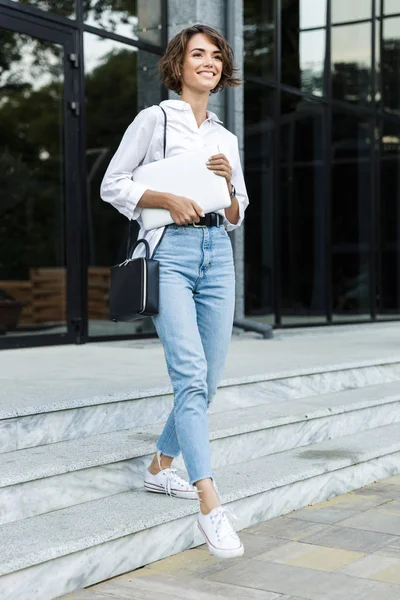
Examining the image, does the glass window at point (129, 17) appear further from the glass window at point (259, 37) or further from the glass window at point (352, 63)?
the glass window at point (352, 63)

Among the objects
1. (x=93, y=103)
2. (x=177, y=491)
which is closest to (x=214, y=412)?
(x=177, y=491)

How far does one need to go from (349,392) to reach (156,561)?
2.92 meters

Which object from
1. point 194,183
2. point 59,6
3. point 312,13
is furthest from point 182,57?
point 312,13

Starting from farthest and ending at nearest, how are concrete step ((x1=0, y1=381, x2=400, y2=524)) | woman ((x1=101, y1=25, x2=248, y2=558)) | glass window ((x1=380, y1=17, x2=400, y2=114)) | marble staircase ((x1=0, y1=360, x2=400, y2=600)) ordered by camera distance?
glass window ((x1=380, y1=17, x2=400, y2=114)) < concrete step ((x1=0, y1=381, x2=400, y2=524)) < woman ((x1=101, y1=25, x2=248, y2=558)) < marble staircase ((x1=0, y1=360, x2=400, y2=600))

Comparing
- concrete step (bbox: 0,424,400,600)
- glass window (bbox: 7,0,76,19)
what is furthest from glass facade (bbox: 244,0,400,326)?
concrete step (bbox: 0,424,400,600)

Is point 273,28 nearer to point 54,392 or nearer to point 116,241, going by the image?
point 116,241

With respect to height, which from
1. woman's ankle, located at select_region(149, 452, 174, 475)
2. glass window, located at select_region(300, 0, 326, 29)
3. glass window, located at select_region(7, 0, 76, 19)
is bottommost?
woman's ankle, located at select_region(149, 452, 174, 475)

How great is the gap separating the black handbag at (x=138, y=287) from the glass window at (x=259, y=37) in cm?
729

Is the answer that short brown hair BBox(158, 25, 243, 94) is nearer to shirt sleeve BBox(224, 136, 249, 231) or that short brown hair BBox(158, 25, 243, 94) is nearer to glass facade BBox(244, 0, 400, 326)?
shirt sleeve BBox(224, 136, 249, 231)

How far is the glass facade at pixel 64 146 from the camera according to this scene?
8.09 metres

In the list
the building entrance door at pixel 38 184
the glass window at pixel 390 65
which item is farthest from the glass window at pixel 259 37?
the glass window at pixel 390 65

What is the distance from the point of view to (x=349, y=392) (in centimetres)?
610

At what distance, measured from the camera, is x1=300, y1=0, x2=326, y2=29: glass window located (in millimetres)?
11414

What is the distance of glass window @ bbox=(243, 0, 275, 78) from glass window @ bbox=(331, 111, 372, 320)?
5.49 feet
